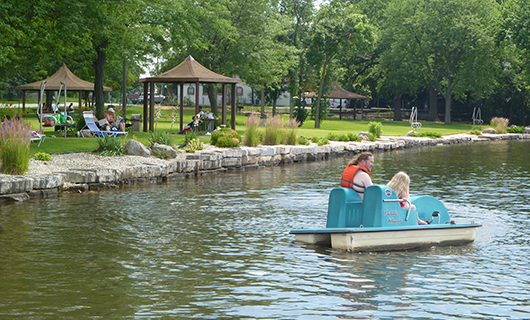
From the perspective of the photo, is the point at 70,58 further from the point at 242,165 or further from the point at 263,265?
the point at 263,265

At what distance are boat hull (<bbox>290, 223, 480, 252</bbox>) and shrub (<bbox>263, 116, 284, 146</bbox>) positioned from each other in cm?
1523

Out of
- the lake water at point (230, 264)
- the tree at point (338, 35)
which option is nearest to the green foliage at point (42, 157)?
the lake water at point (230, 264)

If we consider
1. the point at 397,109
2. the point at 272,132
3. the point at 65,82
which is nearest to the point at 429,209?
the point at 272,132

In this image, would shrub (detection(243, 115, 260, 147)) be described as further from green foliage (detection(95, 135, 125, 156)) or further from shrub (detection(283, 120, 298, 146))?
green foliage (detection(95, 135, 125, 156))

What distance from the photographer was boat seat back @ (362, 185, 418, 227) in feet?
30.6

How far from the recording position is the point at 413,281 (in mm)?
7848

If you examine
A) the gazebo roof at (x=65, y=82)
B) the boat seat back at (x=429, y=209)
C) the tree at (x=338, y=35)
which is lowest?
the boat seat back at (x=429, y=209)

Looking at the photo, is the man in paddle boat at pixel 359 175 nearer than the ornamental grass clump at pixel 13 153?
Yes

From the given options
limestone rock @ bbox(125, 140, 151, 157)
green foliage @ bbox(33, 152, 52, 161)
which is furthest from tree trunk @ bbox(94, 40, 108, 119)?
green foliage @ bbox(33, 152, 52, 161)

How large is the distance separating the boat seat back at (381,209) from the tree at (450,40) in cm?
4362

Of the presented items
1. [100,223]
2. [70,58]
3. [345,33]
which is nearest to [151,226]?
[100,223]

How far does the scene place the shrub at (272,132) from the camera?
2498cm

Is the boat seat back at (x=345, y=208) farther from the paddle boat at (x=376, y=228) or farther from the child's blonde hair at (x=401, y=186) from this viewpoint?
the child's blonde hair at (x=401, y=186)

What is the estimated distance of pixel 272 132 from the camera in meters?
25.0
